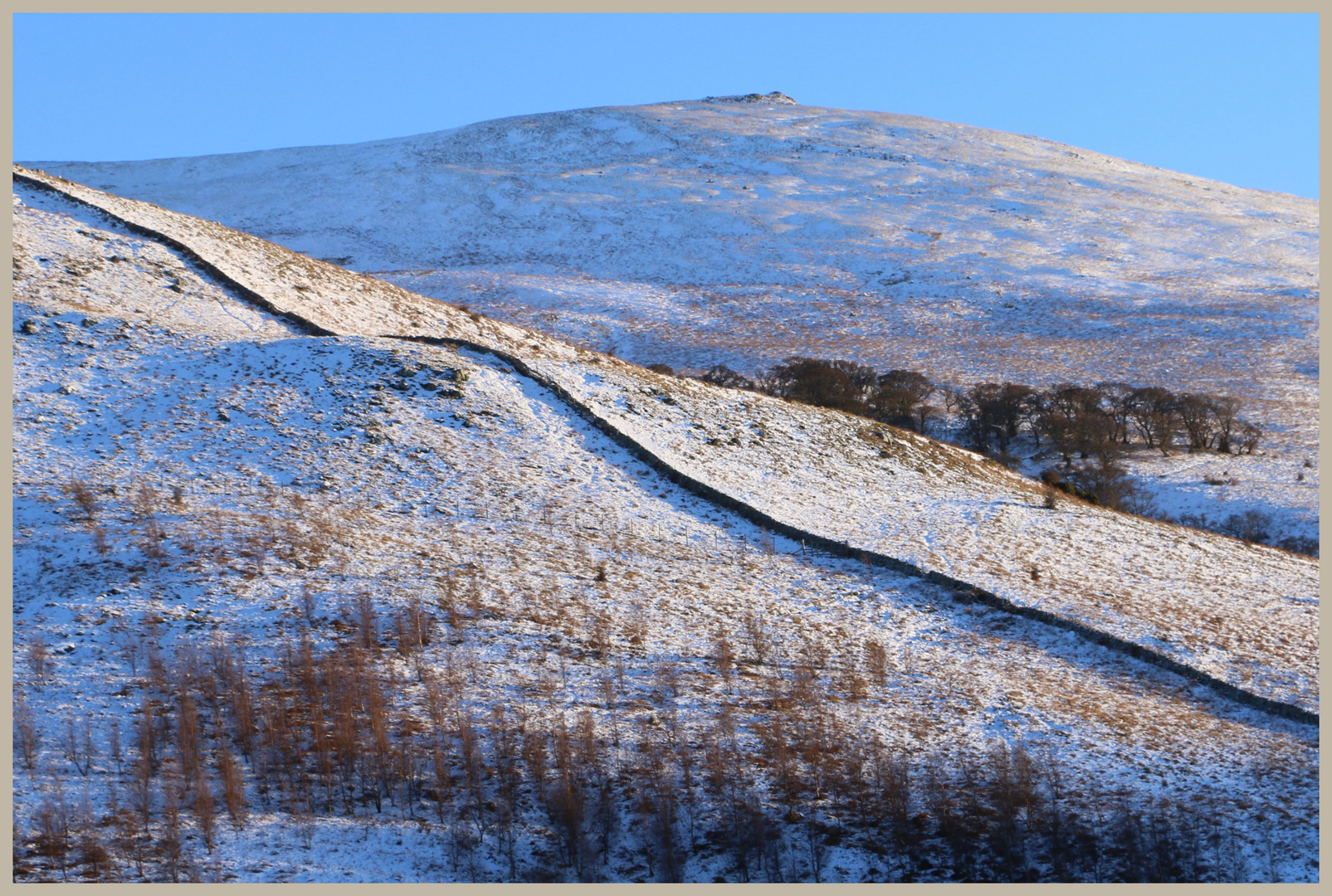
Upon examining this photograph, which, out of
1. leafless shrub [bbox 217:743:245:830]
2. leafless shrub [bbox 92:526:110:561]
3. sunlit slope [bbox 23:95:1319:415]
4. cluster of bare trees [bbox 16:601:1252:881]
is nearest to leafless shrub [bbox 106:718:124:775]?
cluster of bare trees [bbox 16:601:1252:881]

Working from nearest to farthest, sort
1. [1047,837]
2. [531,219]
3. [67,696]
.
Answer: [1047,837] → [67,696] → [531,219]

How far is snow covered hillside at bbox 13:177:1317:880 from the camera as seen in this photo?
976 cm

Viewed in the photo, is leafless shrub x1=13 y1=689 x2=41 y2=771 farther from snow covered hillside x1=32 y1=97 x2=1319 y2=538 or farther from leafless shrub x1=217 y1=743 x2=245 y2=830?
snow covered hillside x1=32 y1=97 x2=1319 y2=538

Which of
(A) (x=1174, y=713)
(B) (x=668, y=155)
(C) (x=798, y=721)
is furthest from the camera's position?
(B) (x=668, y=155)

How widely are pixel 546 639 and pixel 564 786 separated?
3741mm

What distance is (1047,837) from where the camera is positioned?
9961mm

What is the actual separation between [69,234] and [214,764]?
779 inches

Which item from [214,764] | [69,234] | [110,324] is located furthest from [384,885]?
[69,234]

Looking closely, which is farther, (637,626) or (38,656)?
(637,626)

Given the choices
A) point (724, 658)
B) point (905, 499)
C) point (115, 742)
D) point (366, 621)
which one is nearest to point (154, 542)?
point (366, 621)

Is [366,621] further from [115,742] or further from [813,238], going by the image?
[813,238]

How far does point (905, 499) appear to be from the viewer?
2219cm

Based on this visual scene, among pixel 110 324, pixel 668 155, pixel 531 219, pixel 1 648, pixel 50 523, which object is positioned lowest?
pixel 1 648

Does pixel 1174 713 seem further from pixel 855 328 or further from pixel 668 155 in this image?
pixel 668 155
